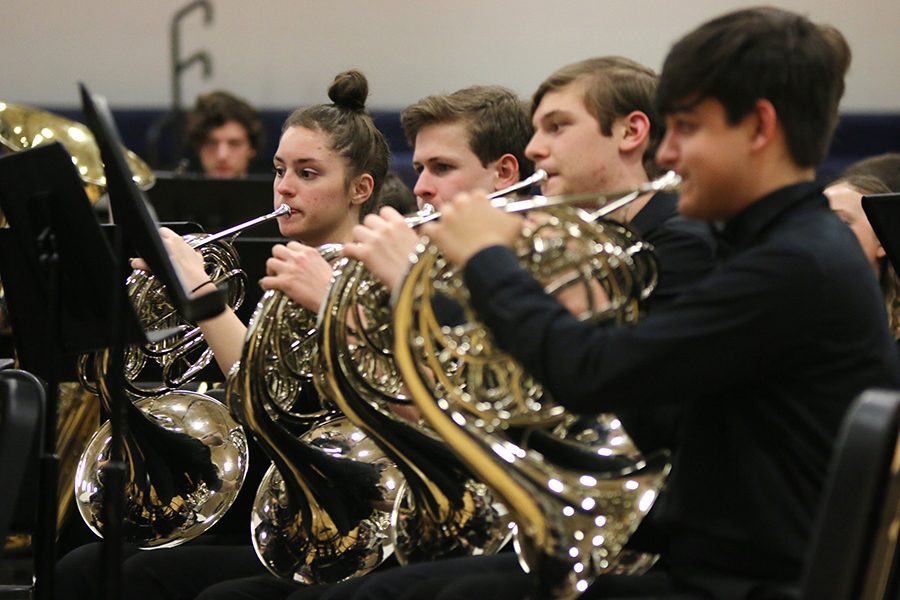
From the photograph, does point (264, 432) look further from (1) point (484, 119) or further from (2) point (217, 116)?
(2) point (217, 116)

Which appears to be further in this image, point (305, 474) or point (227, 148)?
point (227, 148)

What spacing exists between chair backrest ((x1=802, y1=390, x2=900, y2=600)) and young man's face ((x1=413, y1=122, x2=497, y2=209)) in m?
1.38

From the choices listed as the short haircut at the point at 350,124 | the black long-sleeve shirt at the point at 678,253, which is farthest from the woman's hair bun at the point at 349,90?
the black long-sleeve shirt at the point at 678,253

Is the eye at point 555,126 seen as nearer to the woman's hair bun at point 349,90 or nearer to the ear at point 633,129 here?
the ear at point 633,129

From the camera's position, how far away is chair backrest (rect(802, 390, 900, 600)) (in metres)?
1.19

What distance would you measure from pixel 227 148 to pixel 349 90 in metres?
2.69

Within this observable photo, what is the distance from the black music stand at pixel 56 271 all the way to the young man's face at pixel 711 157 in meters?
0.73

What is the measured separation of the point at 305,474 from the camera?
6.67ft

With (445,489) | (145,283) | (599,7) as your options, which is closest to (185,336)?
(145,283)

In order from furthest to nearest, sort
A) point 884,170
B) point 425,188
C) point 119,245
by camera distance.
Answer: point 884,170
point 425,188
point 119,245

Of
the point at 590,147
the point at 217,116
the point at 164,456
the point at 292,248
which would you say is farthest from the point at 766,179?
the point at 217,116

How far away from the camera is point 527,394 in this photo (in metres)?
1.61

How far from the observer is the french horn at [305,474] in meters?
2.01

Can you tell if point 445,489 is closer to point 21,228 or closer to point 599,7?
point 21,228
